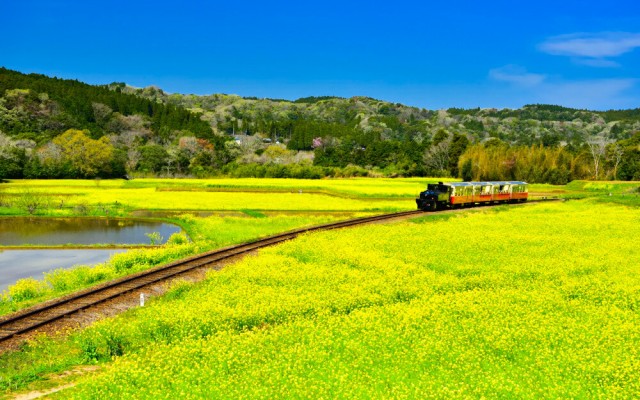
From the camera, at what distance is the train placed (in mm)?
46844

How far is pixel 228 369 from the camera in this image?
1155 centimetres

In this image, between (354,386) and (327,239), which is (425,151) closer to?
(327,239)

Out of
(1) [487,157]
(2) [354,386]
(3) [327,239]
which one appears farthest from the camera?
(1) [487,157]

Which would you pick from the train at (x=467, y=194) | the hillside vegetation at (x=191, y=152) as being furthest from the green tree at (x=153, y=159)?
the train at (x=467, y=194)

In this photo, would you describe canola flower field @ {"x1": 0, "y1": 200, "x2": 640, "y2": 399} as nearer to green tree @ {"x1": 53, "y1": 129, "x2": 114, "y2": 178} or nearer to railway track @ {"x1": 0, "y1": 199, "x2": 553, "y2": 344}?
railway track @ {"x1": 0, "y1": 199, "x2": 553, "y2": 344}

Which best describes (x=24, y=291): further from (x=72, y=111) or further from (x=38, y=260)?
(x=72, y=111)

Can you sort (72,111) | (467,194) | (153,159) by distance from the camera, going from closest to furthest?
(467,194) < (153,159) < (72,111)

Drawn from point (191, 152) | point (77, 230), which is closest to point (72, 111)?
point (191, 152)

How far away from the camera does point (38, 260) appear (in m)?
28.6

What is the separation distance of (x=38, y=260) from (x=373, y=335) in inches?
899

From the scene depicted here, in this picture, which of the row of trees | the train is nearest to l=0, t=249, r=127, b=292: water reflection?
the train

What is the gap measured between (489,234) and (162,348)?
24.6m

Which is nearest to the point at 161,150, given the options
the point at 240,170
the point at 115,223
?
the point at 240,170

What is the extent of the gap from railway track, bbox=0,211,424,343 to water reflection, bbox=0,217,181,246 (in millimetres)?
11464
